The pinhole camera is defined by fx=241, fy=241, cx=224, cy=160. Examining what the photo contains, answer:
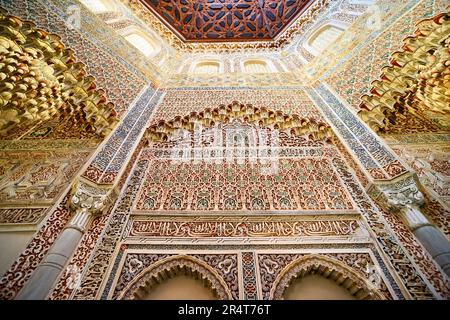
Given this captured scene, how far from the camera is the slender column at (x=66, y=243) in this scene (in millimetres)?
2033

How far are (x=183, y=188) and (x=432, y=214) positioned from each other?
3.01m

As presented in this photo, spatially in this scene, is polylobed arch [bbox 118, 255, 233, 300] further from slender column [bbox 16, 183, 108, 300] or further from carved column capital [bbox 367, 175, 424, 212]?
carved column capital [bbox 367, 175, 424, 212]

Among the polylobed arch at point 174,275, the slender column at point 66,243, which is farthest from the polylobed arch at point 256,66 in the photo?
the polylobed arch at point 174,275

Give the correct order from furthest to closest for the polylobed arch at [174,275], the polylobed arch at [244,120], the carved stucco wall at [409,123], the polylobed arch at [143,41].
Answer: the polylobed arch at [143,41] → the polylobed arch at [244,120] → the carved stucco wall at [409,123] → the polylobed arch at [174,275]

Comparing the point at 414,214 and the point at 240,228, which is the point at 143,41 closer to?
the point at 240,228

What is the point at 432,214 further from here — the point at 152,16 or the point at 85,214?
the point at 152,16

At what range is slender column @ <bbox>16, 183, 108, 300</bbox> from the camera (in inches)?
80.0

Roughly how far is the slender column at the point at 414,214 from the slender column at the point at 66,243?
3.34m

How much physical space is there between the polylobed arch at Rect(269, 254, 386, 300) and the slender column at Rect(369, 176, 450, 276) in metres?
0.72

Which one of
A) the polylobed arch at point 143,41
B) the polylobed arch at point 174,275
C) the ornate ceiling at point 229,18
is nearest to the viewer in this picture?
the polylobed arch at point 174,275

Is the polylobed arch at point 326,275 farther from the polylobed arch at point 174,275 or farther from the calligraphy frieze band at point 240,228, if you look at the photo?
the polylobed arch at point 174,275

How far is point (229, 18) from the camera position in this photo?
7707 mm

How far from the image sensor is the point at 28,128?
364 cm
